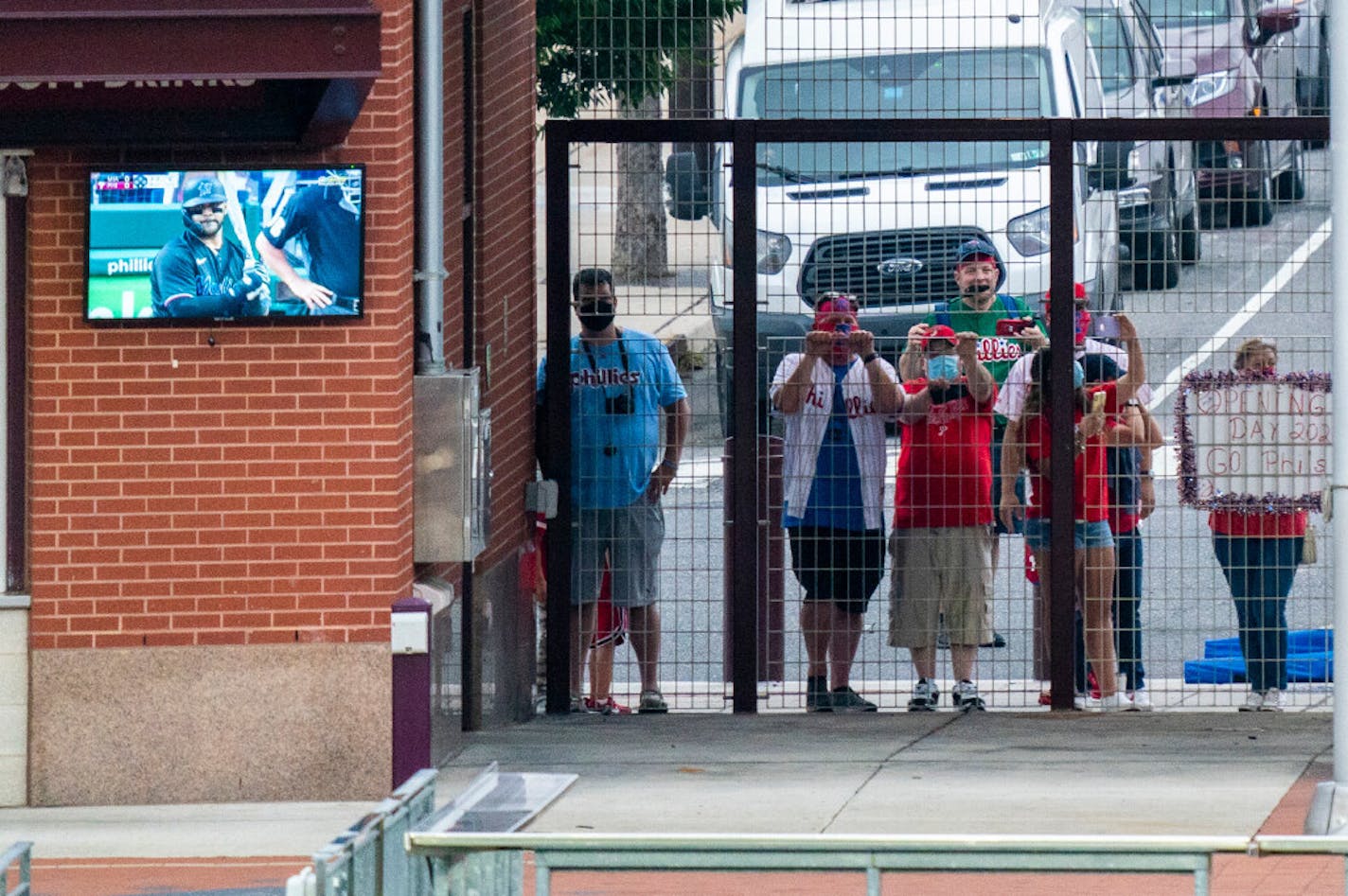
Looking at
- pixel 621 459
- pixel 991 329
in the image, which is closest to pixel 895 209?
pixel 991 329

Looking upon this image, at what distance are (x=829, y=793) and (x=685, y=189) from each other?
3.41m

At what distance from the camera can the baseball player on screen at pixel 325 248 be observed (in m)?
8.74

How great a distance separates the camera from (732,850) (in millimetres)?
4438

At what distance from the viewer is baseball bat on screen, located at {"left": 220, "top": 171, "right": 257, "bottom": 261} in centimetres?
874

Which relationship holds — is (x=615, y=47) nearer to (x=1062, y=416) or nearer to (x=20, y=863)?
(x=1062, y=416)

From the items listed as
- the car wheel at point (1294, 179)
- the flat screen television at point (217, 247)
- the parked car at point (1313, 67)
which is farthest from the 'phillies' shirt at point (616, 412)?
the parked car at point (1313, 67)

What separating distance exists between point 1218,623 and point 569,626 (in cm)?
504

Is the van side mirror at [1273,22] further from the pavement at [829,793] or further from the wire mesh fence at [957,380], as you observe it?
the pavement at [829,793]

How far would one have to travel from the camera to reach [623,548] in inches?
442

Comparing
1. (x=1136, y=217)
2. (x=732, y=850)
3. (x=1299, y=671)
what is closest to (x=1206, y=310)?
(x=1136, y=217)

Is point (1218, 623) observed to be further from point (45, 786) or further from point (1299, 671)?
point (45, 786)

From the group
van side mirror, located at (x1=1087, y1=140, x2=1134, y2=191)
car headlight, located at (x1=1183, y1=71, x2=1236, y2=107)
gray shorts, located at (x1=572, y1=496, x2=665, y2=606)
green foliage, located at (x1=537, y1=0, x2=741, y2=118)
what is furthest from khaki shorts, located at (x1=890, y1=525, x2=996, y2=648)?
car headlight, located at (x1=1183, y1=71, x2=1236, y2=107)

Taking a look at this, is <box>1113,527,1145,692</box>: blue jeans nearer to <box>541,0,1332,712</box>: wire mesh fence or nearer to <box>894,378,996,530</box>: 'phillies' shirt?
<box>541,0,1332,712</box>: wire mesh fence

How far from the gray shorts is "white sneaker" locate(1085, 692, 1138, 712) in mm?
2094
